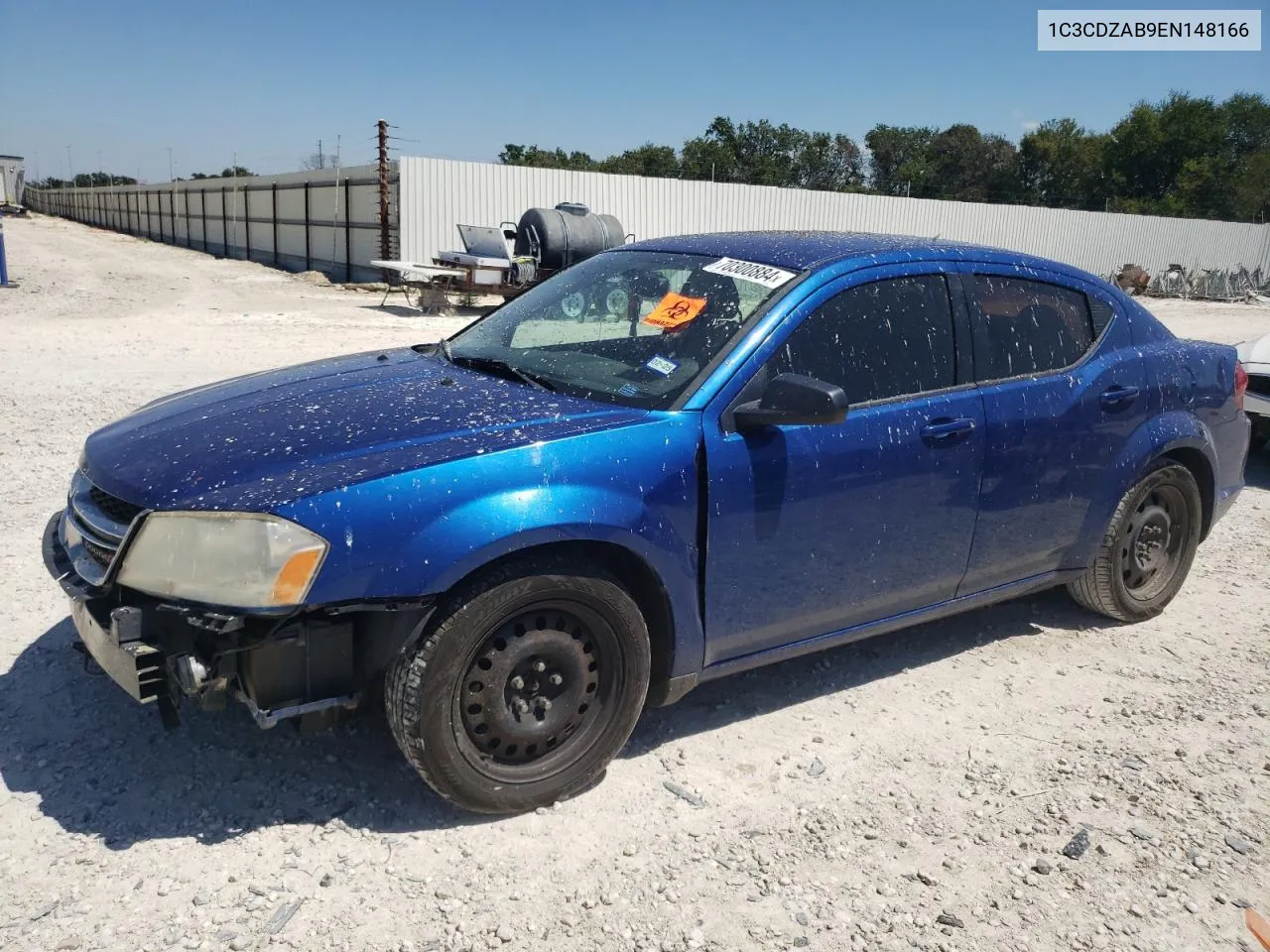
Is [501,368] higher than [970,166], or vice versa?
[970,166]

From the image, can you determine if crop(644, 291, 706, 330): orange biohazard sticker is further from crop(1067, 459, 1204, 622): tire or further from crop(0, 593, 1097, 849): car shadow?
crop(1067, 459, 1204, 622): tire

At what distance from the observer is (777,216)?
30.0 meters

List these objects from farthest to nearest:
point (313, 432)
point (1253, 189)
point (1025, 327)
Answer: point (1253, 189) < point (1025, 327) < point (313, 432)

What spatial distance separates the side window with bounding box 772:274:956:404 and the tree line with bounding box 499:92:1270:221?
50.8 meters

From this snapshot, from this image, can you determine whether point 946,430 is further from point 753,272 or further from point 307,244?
point 307,244

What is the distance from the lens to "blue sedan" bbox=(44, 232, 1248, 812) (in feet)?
8.47

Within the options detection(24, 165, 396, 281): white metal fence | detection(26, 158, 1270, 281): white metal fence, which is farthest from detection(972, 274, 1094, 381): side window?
detection(24, 165, 396, 281): white metal fence

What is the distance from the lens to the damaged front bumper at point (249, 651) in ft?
8.28

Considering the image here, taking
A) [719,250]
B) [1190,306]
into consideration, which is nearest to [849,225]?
[1190,306]

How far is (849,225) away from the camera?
31781 millimetres

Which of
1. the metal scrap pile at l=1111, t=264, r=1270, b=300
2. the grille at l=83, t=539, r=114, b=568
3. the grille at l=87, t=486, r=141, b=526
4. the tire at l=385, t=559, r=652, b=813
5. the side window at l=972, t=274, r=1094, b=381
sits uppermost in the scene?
the metal scrap pile at l=1111, t=264, r=1270, b=300

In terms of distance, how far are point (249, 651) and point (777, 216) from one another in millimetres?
29191

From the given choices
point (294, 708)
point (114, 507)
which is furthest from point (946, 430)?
point (114, 507)

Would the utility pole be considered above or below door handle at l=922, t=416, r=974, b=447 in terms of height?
above
